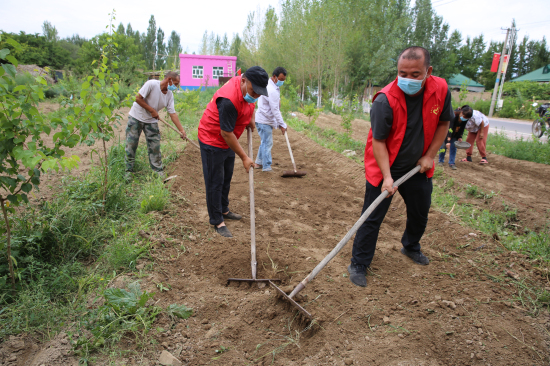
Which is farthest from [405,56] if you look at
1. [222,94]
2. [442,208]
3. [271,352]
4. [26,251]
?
[26,251]

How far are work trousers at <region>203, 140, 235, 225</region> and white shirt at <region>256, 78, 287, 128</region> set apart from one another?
2158 millimetres

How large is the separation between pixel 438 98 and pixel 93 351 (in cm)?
290

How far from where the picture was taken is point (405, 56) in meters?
2.42

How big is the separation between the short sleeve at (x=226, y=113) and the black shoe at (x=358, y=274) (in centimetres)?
166

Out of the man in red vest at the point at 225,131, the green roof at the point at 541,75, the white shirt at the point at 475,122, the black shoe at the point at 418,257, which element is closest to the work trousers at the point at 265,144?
the man in red vest at the point at 225,131

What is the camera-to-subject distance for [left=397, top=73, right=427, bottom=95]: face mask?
2.40 metres

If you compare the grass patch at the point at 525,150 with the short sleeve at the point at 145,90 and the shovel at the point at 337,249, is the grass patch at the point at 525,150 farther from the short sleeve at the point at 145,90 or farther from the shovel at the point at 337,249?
the short sleeve at the point at 145,90

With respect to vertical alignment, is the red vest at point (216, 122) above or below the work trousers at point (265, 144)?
above

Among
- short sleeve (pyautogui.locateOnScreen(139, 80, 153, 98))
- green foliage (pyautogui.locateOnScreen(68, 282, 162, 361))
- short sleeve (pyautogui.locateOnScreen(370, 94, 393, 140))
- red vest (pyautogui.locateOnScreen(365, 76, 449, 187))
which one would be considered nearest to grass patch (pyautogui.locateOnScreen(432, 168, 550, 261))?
red vest (pyautogui.locateOnScreen(365, 76, 449, 187))

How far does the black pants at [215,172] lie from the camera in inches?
137

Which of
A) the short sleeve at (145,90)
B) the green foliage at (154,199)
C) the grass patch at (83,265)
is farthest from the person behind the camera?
the short sleeve at (145,90)

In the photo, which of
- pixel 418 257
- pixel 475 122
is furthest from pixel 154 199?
Answer: pixel 475 122

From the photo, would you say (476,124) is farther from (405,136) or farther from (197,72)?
(197,72)

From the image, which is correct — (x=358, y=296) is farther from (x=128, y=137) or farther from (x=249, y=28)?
(x=249, y=28)
